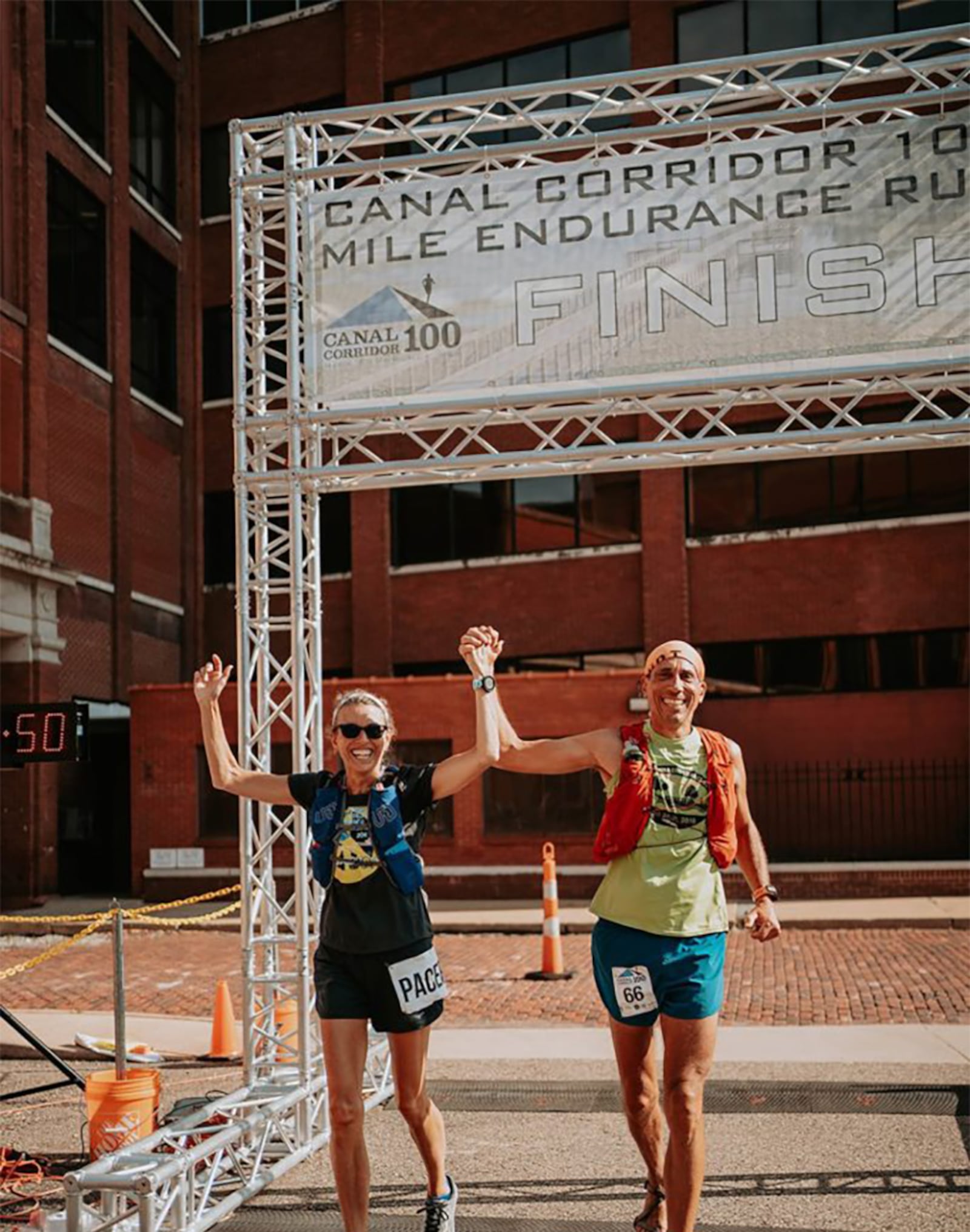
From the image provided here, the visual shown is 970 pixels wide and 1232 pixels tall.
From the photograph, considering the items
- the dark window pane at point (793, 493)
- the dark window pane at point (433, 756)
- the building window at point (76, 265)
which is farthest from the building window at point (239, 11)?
the dark window pane at point (433, 756)

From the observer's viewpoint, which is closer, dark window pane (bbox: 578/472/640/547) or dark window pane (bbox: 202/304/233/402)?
dark window pane (bbox: 578/472/640/547)

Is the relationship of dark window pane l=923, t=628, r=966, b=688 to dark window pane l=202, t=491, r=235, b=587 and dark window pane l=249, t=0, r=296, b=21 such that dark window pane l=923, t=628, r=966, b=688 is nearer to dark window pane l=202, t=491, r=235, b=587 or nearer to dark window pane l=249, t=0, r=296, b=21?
dark window pane l=202, t=491, r=235, b=587

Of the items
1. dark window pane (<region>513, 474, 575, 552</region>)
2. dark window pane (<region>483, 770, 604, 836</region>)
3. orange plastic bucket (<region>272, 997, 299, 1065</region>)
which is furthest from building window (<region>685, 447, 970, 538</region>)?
orange plastic bucket (<region>272, 997, 299, 1065</region>)

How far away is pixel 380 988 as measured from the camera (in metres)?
5.32

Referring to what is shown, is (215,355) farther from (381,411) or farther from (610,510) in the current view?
(381,411)

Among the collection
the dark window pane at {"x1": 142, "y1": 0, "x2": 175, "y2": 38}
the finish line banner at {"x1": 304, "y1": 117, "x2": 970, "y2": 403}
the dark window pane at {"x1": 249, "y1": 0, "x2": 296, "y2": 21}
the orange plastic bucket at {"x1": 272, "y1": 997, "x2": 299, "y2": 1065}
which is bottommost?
the orange plastic bucket at {"x1": 272, "y1": 997, "x2": 299, "y2": 1065}

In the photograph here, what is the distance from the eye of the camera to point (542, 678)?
68.3 ft

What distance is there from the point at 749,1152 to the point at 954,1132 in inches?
45.9

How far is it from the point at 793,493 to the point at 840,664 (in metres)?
3.03

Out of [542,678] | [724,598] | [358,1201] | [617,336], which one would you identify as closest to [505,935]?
[542,678]

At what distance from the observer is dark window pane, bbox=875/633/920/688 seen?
23.0 metres

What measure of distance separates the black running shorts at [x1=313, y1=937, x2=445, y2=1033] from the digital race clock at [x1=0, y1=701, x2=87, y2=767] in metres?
3.78

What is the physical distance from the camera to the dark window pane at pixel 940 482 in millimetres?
22797

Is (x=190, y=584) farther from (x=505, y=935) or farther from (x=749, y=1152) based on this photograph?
(x=749, y=1152)
